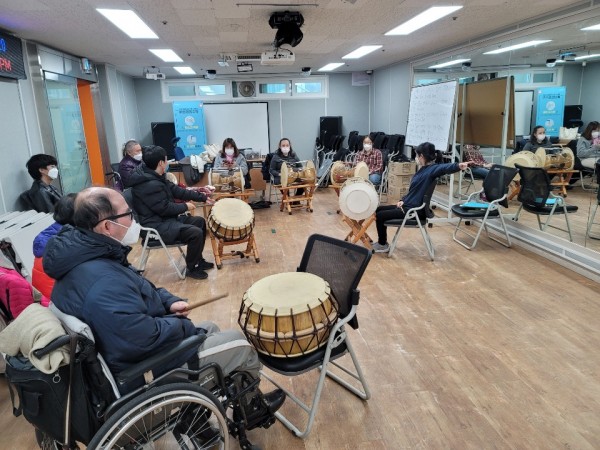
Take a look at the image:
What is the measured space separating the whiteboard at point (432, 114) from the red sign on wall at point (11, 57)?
564 cm

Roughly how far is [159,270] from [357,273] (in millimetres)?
3262

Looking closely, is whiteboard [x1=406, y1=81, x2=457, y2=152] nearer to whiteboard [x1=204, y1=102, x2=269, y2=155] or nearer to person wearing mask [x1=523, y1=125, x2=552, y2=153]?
Result: person wearing mask [x1=523, y1=125, x2=552, y2=153]

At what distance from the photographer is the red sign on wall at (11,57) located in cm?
455

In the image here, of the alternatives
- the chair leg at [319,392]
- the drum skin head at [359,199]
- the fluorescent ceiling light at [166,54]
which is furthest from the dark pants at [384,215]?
the fluorescent ceiling light at [166,54]

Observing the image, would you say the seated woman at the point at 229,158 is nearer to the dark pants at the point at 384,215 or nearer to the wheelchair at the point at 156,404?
the dark pants at the point at 384,215

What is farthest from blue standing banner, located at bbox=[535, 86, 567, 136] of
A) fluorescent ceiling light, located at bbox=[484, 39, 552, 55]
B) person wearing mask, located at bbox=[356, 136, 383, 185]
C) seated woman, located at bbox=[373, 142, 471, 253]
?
person wearing mask, located at bbox=[356, 136, 383, 185]

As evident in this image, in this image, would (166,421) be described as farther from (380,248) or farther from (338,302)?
(380,248)

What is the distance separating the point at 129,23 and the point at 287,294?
13.9ft

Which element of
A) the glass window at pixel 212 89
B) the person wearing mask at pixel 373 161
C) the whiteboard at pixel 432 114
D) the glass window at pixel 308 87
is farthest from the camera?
the glass window at pixel 308 87

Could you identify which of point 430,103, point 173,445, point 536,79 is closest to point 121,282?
point 173,445

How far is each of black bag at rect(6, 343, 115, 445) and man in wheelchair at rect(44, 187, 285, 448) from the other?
79mm

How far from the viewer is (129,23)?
15.2 feet

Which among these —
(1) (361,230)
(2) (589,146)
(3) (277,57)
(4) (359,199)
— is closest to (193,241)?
(4) (359,199)

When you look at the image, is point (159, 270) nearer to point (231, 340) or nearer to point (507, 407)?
point (231, 340)
